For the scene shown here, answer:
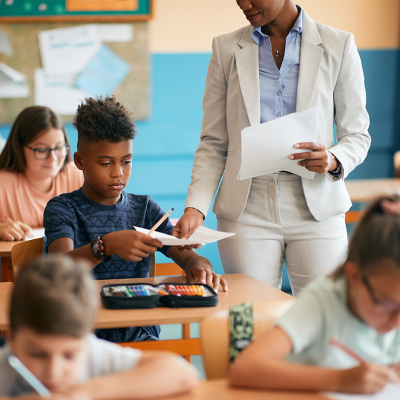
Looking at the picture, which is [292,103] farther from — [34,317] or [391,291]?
[34,317]

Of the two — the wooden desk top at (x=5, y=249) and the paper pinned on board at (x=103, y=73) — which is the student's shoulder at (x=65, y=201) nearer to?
the wooden desk top at (x=5, y=249)

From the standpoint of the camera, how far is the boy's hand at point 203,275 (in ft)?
5.41

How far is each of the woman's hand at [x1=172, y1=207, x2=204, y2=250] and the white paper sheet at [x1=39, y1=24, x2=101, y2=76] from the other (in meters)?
2.44

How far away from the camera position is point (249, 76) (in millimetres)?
1759

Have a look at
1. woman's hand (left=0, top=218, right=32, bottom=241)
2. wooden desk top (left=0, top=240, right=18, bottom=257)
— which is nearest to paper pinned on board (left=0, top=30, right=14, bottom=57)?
woman's hand (left=0, top=218, right=32, bottom=241)

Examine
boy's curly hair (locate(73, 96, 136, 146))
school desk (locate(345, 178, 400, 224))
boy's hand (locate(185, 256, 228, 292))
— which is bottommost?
boy's hand (locate(185, 256, 228, 292))

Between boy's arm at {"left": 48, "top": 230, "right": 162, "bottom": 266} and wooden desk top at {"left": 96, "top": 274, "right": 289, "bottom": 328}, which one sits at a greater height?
boy's arm at {"left": 48, "top": 230, "right": 162, "bottom": 266}

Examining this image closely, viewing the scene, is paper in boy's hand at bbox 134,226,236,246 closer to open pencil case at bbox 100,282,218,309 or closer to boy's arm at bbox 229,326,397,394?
open pencil case at bbox 100,282,218,309

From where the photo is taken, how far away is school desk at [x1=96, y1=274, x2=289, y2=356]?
1349 millimetres

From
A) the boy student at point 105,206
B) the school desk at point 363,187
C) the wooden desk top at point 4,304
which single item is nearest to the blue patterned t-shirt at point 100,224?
the boy student at point 105,206

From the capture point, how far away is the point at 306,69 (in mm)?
1727

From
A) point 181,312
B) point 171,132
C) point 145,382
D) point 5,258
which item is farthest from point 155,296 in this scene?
point 171,132

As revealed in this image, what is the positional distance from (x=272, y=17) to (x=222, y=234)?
2.42ft

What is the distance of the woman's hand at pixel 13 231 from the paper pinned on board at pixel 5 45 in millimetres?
1655
